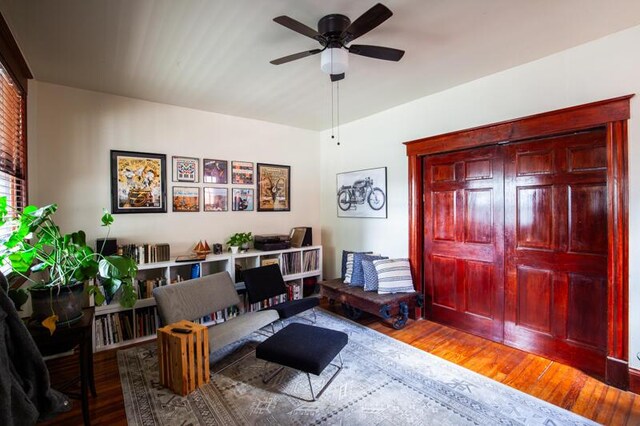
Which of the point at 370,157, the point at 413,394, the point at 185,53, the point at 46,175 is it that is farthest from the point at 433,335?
the point at 46,175

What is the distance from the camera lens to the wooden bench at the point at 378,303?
3.22m

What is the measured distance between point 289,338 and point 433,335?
1.69m

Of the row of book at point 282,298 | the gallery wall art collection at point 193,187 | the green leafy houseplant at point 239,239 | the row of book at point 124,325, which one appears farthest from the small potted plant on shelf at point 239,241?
the row of book at point 124,325

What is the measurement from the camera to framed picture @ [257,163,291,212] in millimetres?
4410

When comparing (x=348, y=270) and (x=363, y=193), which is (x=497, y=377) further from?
(x=363, y=193)

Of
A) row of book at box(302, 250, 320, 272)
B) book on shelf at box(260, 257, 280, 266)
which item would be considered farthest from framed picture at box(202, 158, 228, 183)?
row of book at box(302, 250, 320, 272)

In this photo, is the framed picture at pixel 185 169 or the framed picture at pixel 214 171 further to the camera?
the framed picture at pixel 214 171

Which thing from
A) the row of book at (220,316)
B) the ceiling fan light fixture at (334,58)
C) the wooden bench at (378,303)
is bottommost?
the row of book at (220,316)

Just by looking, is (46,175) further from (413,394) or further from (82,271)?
(413,394)

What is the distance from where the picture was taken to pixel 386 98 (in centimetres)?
357

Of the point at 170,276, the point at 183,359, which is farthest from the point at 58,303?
the point at 170,276

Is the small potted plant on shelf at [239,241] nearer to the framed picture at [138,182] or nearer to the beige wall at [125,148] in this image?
the beige wall at [125,148]

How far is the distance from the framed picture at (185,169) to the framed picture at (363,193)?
2.05 meters

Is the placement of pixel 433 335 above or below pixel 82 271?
below
